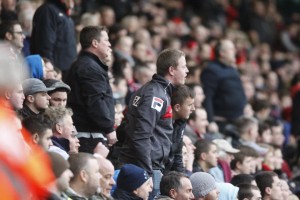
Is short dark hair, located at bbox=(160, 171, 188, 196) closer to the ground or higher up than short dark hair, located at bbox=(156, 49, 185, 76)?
closer to the ground

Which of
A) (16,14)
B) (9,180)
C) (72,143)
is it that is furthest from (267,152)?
(9,180)

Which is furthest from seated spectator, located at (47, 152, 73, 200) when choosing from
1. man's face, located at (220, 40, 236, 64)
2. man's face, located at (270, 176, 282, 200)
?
man's face, located at (220, 40, 236, 64)

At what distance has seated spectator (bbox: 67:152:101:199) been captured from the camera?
6918mm

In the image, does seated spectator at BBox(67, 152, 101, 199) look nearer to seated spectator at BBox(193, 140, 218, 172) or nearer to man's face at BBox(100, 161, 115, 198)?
man's face at BBox(100, 161, 115, 198)

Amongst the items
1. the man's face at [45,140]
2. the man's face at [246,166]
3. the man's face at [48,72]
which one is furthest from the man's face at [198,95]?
the man's face at [45,140]

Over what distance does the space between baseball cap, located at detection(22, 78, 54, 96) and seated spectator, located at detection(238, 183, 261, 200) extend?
2368 millimetres

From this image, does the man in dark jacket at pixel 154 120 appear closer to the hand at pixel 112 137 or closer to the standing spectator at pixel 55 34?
the hand at pixel 112 137

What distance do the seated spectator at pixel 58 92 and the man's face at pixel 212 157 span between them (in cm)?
211

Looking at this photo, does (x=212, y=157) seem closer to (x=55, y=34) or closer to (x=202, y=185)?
(x=202, y=185)

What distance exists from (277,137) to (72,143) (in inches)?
242

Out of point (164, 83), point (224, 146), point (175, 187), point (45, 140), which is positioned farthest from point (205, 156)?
point (45, 140)

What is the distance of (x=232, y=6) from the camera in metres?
21.9

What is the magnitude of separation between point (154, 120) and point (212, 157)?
2.20 m

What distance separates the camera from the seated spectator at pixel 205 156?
33.4ft
